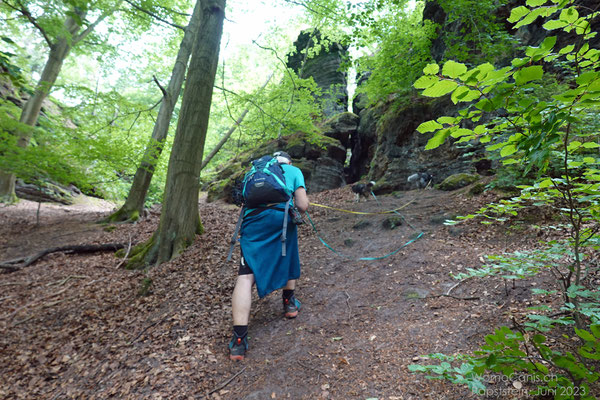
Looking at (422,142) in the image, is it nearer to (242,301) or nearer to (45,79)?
(242,301)

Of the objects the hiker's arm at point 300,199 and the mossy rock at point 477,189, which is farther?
the mossy rock at point 477,189

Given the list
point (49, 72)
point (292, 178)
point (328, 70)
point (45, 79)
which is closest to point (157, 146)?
point (45, 79)

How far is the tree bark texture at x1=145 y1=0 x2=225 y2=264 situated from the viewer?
17.1 feet

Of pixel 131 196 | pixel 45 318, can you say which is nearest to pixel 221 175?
pixel 131 196

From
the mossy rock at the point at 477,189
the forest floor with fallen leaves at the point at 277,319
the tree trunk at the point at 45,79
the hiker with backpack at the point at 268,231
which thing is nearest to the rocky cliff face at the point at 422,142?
the mossy rock at the point at 477,189

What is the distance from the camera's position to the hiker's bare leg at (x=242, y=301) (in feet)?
9.29

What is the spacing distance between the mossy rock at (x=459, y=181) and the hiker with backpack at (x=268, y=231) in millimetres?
5749

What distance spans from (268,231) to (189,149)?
10.1 ft

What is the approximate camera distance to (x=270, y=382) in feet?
8.04

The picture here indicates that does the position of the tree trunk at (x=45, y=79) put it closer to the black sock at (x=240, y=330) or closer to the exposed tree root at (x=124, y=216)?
the exposed tree root at (x=124, y=216)

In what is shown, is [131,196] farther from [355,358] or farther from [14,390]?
[355,358]

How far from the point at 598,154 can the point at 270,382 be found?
5020mm

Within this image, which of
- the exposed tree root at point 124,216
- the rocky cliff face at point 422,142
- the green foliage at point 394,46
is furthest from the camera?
the exposed tree root at point 124,216

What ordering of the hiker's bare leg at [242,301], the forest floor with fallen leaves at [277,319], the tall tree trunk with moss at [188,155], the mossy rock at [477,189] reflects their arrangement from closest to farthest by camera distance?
1. the forest floor with fallen leaves at [277,319]
2. the hiker's bare leg at [242,301]
3. the tall tree trunk with moss at [188,155]
4. the mossy rock at [477,189]
